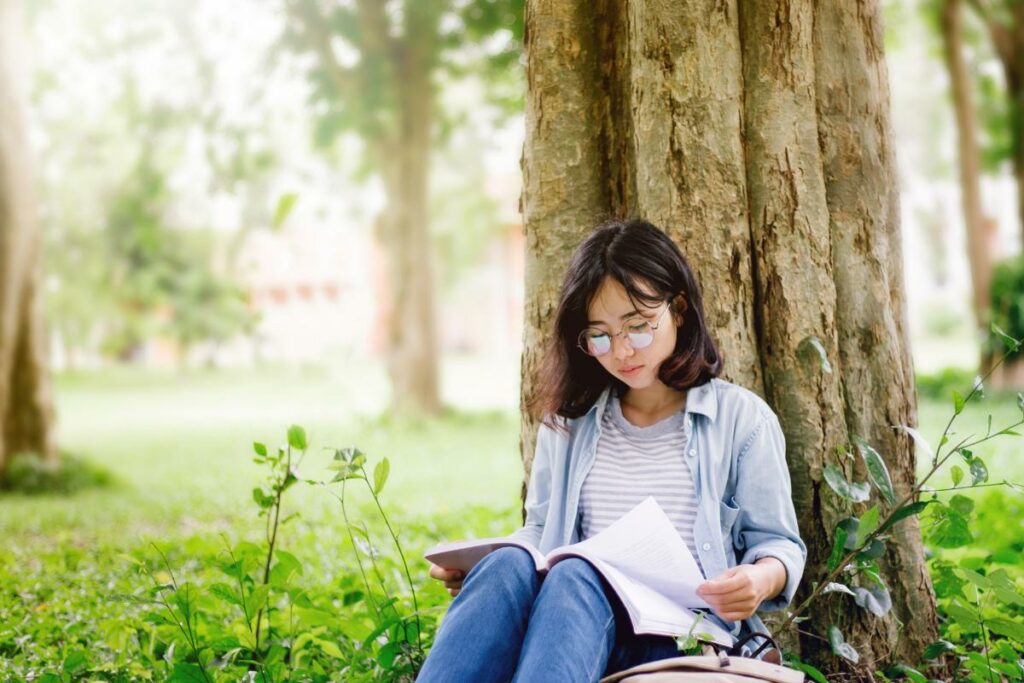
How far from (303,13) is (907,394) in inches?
491

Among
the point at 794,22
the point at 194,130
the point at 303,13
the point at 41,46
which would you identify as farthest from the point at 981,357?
the point at 41,46

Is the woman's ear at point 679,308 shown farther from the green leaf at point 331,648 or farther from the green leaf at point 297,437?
the green leaf at point 331,648

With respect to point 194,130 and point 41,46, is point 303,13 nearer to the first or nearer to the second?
point 194,130

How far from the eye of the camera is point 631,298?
2.67m

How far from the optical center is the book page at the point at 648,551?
245 centimetres

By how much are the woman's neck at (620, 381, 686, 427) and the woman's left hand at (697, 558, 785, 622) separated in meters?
0.60

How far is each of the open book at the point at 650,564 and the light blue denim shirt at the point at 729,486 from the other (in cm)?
16

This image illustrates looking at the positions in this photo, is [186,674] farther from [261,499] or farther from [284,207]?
[284,207]

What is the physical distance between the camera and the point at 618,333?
8.89 ft

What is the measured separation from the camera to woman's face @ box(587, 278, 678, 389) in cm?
269

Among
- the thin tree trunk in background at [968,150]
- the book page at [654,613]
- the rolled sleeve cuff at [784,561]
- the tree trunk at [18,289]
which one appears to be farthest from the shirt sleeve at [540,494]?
the thin tree trunk in background at [968,150]

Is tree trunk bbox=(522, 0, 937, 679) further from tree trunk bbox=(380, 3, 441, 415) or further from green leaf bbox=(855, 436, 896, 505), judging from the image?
tree trunk bbox=(380, 3, 441, 415)

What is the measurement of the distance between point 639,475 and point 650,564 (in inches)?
14.7

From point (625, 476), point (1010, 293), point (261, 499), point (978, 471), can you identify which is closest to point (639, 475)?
point (625, 476)
